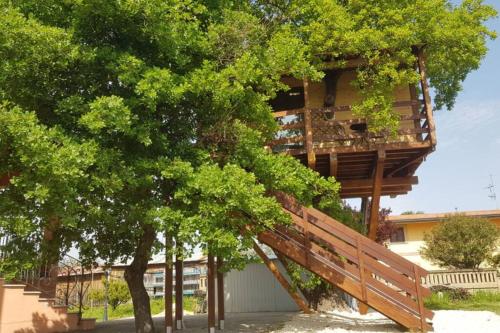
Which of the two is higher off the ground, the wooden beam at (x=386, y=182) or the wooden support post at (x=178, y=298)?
the wooden beam at (x=386, y=182)

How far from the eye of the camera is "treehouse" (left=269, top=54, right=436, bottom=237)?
1226cm

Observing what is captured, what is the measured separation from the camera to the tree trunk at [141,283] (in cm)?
1009

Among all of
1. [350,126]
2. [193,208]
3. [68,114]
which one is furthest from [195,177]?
[350,126]

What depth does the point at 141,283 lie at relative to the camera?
10.4 m

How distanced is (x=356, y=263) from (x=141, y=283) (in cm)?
483

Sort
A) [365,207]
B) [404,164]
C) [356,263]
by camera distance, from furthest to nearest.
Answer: [365,207], [404,164], [356,263]

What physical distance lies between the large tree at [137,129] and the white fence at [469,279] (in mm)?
13722

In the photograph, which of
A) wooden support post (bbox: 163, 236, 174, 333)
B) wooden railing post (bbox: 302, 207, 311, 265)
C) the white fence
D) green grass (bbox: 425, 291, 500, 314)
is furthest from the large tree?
the white fence

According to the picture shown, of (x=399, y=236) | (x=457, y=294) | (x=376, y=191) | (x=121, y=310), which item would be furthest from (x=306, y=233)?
(x=399, y=236)

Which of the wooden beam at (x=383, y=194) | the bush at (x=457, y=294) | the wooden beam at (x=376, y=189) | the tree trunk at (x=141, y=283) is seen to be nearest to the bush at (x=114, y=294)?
the wooden beam at (x=383, y=194)

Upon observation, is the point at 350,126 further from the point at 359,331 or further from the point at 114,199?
the point at 114,199

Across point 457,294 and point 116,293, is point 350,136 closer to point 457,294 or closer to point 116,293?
point 457,294

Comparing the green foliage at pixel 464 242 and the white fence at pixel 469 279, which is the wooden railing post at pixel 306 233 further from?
the green foliage at pixel 464 242

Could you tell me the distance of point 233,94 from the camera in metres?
8.75
